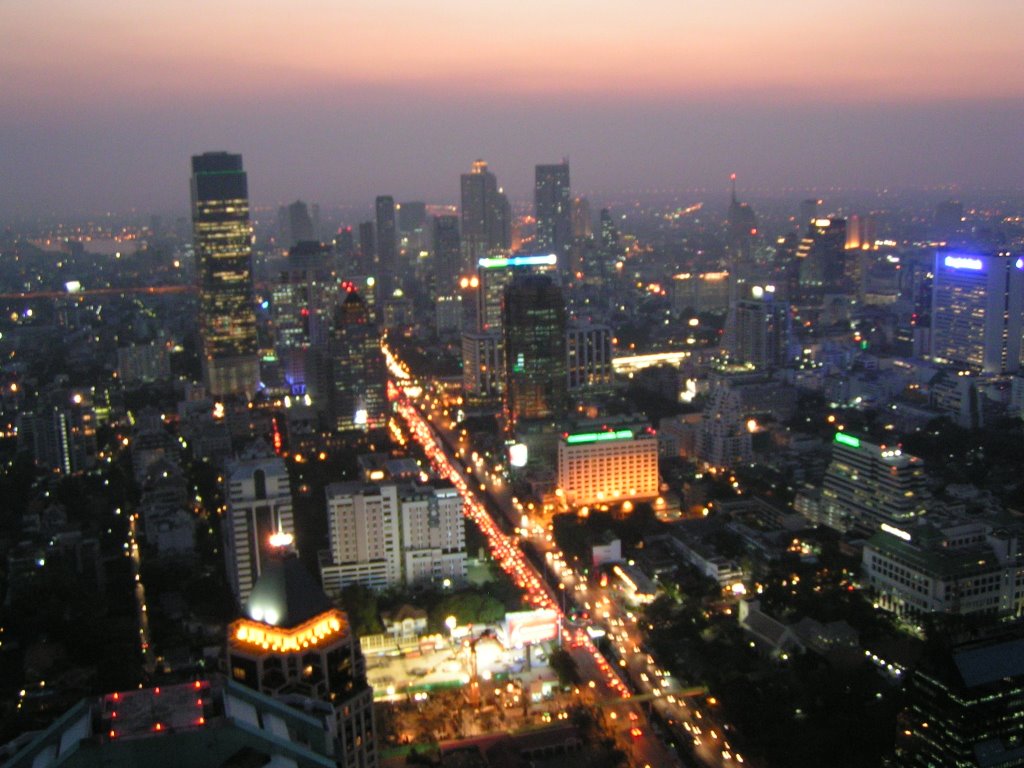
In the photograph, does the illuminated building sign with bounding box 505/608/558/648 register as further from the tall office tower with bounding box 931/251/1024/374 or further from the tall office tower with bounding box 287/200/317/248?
the tall office tower with bounding box 287/200/317/248

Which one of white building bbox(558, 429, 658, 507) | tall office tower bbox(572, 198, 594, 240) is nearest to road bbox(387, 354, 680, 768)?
white building bbox(558, 429, 658, 507)

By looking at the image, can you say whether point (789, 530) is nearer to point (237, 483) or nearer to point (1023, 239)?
point (237, 483)

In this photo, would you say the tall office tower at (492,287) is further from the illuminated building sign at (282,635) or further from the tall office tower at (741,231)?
the illuminated building sign at (282,635)

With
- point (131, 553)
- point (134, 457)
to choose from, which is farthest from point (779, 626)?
point (134, 457)

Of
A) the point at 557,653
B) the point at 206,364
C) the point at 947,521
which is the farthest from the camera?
the point at 206,364

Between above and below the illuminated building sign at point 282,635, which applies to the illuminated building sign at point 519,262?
above

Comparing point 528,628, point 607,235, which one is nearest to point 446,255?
point 607,235

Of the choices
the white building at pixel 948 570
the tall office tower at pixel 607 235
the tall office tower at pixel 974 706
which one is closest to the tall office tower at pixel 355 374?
the white building at pixel 948 570
